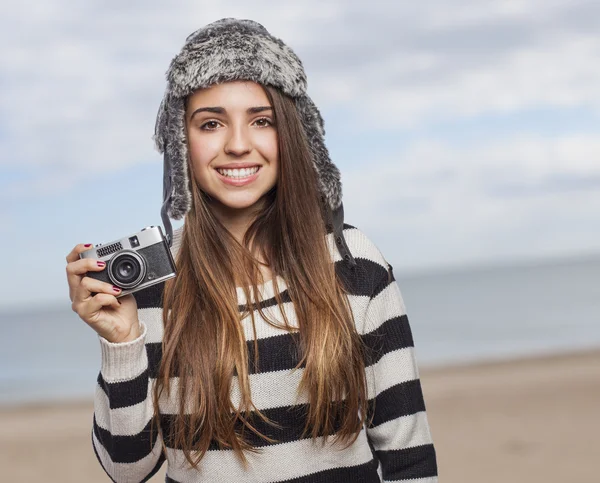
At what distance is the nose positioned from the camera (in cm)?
208

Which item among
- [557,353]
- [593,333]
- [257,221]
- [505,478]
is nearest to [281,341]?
[257,221]

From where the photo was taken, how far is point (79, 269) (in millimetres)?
1986

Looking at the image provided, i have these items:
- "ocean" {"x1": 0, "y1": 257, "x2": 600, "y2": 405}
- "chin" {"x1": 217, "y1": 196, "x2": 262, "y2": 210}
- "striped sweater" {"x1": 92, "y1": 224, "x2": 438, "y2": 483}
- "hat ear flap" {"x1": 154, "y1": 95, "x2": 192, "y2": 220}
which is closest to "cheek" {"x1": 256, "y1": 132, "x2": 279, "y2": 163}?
"chin" {"x1": 217, "y1": 196, "x2": 262, "y2": 210}

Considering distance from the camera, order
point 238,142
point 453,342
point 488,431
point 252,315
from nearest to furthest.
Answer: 1. point 238,142
2. point 252,315
3. point 488,431
4. point 453,342

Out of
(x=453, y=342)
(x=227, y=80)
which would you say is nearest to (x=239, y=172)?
(x=227, y=80)

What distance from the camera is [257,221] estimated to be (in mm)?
2322

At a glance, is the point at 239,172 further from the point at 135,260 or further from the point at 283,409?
the point at 283,409

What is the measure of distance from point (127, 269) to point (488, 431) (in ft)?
18.4

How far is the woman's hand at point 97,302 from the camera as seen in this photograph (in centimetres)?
197

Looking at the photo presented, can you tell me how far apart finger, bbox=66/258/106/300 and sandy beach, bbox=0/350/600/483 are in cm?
418

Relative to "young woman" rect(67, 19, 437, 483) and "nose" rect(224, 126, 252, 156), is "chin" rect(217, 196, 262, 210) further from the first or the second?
"nose" rect(224, 126, 252, 156)

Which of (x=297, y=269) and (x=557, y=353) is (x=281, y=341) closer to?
(x=297, y=269)

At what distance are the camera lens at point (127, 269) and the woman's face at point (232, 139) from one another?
306 millimetres

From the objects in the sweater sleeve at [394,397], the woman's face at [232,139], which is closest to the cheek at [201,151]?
the woman's face at [232,139]
